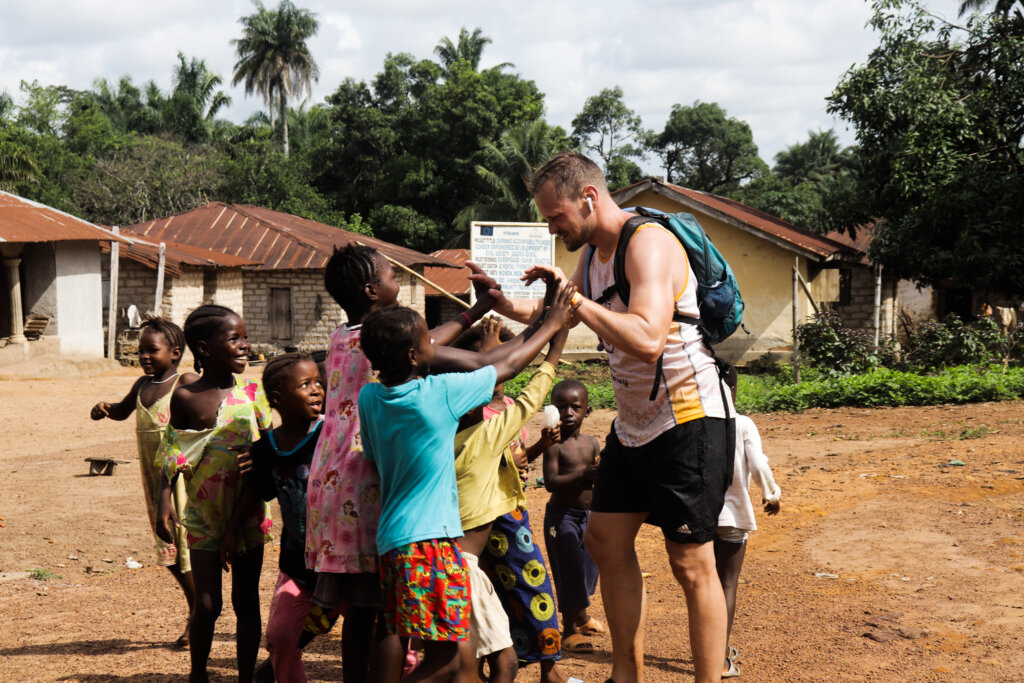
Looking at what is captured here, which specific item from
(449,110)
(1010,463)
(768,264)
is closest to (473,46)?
(449,110)

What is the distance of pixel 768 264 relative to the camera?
1961 centimetres

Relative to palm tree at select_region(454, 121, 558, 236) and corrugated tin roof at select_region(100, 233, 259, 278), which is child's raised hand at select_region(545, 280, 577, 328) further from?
palm tree at select_region(454, 121, 558, 236)

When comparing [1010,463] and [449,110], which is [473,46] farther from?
[1010,463]

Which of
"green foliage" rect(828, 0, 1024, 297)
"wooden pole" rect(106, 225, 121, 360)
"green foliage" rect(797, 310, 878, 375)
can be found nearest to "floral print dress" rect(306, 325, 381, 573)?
"green foliage" rect(797, 310, 878, 375)

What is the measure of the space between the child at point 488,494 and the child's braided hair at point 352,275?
0.55 meters

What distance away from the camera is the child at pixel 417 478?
9.29 ft

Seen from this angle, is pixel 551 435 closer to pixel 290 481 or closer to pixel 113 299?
pixel 290 481

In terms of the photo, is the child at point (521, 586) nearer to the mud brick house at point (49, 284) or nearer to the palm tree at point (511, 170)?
the mud brick house at point (49, 284)

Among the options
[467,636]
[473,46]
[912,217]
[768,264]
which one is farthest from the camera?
[473,46]

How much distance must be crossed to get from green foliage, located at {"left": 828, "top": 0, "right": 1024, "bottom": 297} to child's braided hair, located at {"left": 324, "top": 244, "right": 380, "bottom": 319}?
52.6 feet

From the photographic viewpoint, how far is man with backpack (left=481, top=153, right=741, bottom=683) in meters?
3.06

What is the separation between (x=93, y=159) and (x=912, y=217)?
28526 millimetres

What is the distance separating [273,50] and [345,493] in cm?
5344

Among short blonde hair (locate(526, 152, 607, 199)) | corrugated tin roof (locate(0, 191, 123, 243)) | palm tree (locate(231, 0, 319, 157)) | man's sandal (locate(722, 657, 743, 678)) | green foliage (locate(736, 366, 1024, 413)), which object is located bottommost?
man's sandal (locate(722, 657, 743, 678))
